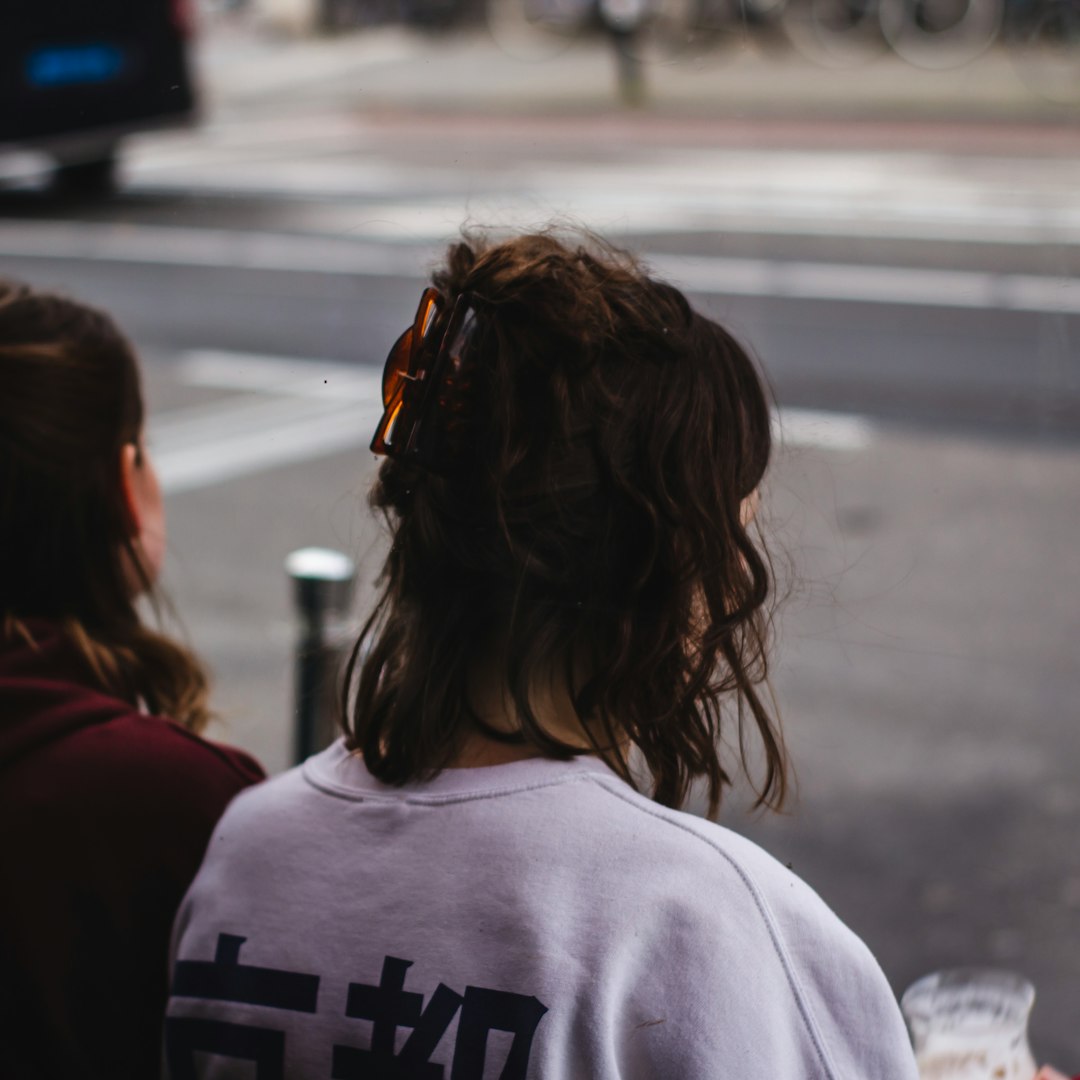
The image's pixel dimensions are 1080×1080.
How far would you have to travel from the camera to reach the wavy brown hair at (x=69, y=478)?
1.77 metres

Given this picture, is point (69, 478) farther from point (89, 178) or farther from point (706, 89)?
point (89, 178)

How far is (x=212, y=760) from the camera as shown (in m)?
1.67

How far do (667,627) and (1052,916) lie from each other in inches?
105

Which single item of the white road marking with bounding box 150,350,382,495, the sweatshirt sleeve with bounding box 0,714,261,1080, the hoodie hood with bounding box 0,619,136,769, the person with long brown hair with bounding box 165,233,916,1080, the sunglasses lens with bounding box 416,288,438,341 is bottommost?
the white road marking with bounding box 150,350,382,495

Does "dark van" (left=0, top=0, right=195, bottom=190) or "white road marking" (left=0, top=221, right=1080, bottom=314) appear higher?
"dark van" (left=0, top=0, right=195, bottom=190)

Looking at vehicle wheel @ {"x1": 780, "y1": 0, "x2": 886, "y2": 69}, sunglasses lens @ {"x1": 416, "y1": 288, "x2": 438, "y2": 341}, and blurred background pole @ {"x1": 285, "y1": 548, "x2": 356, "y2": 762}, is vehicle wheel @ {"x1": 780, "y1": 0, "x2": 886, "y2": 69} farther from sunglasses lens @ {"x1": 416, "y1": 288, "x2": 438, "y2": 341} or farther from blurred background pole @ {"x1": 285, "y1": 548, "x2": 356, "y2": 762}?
sunglasses lens @ {"x1": 416, "y1": 288, "x2": 438, "y2": 341}

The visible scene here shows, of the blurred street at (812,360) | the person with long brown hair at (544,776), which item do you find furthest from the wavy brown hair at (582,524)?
the blurred street at (812,360)

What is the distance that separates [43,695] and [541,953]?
2.50ft

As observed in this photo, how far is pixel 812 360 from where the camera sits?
7758 millimetres

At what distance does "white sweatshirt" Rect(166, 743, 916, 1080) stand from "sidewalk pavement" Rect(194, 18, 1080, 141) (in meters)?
4.65

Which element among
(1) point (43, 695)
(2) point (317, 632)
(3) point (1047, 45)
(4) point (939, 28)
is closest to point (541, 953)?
(1) point (43, 695)

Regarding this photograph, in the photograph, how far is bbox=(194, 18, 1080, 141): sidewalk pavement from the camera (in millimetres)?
7562

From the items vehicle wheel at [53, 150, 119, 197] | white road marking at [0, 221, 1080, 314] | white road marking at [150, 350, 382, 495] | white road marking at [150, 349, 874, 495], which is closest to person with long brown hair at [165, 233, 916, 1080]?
white road marking at [150, 349, 874, 495]

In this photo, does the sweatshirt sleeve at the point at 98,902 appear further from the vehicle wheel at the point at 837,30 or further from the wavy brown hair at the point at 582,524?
the vehicle wheel at the point at 837,30
